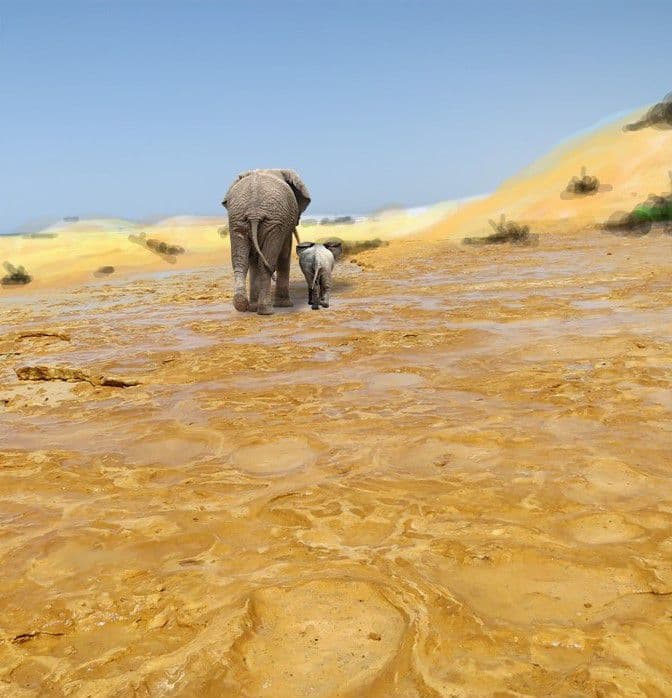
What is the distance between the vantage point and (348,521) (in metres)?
2.70

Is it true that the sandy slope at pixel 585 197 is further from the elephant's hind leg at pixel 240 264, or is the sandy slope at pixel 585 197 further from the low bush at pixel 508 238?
the elephant's hind leg at pixel 240 264

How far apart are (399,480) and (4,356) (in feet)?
17.1

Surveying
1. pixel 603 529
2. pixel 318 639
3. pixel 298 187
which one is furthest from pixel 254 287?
pixel 318 639

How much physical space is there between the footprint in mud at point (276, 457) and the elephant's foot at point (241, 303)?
205 inches

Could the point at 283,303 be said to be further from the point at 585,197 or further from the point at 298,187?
the point at 585,197

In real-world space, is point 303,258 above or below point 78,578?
above

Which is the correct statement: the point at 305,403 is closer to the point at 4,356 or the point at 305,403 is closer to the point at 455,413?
the point at 455,413

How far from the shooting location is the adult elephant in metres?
8.27

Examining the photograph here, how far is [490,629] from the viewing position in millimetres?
1961

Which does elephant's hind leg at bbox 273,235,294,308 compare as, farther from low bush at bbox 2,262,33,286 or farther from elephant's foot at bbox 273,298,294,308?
low bush at bbox 2,262,33,286

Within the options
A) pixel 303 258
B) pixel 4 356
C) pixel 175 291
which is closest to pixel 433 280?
pixel 303 258

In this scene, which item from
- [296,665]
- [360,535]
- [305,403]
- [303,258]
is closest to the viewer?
[296,665]

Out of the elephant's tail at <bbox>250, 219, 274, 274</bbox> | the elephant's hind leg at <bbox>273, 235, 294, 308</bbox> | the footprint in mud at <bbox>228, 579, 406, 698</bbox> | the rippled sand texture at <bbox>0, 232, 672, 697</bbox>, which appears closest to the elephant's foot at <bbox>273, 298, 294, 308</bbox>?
the elephant's hind leg at <bbox>273, 235, 294, 308</bbox>

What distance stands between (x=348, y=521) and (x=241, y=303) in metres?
6.33
